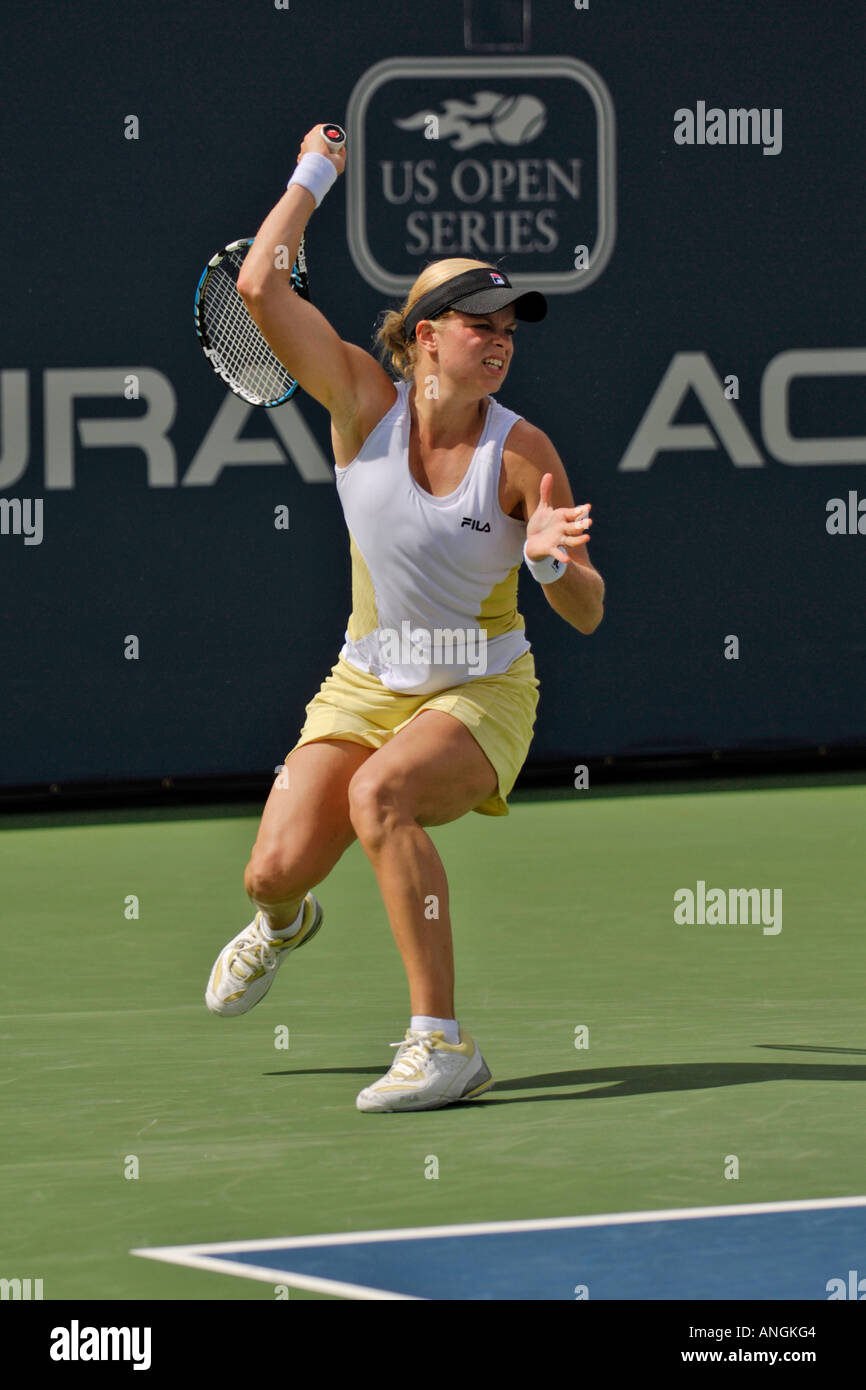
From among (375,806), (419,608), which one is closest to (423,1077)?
(375,806)

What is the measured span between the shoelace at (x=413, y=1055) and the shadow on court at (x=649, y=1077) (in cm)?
18

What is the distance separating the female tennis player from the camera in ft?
16.3

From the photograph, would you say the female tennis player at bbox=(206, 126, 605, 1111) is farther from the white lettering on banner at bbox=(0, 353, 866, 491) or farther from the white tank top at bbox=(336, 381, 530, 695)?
the white lettering on banner at bbox=(0, 353, 866, 491)

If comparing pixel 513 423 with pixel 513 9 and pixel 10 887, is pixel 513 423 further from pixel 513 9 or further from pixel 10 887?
pixel 513 9

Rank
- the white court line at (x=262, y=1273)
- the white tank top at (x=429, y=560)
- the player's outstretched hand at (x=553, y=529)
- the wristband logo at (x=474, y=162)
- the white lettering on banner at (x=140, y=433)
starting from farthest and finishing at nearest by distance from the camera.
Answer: the wristband logo at (x=474, y=162)
the white lettering on banner at (x=140, y=433)
the white tank top at (x=429, y=560)
the player's outstretched hand at (x=553, y=529)
the white court line at (x=262, y=1273)

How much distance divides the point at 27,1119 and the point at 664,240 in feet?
18.4

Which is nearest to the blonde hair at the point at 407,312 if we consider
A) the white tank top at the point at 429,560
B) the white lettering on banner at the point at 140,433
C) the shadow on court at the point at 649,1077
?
the white tank top at the point at 429,560

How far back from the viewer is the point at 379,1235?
4039 mm

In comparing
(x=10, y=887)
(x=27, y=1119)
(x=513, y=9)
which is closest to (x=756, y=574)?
(x=513, y=9)

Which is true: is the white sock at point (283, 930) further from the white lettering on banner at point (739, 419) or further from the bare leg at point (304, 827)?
the white lettering on banner at point (739, 419)

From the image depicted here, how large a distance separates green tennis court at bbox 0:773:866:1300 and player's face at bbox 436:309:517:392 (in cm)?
150

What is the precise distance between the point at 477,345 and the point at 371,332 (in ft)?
13.7

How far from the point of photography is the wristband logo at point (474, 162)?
9.30 metres
